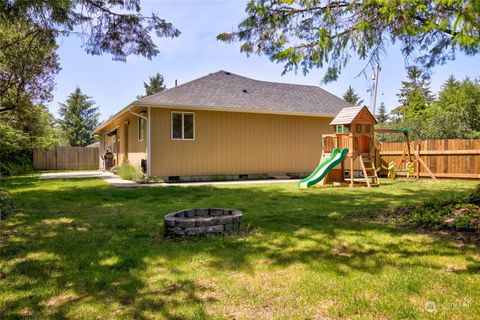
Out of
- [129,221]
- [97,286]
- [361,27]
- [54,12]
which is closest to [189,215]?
[129,221]

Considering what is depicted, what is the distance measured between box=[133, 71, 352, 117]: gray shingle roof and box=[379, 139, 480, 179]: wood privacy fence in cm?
402

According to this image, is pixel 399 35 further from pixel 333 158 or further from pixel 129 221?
pixel 333 158

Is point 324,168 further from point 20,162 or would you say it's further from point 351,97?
point 351,97

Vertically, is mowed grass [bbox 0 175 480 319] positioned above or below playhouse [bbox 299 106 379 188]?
below

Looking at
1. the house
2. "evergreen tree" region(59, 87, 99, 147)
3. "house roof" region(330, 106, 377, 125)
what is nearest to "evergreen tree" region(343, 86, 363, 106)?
"evergreen tree" region(59, 87, 99, 147)

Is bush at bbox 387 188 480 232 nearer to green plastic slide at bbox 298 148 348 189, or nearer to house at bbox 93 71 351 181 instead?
green plastic slide at bbox 298 148 348 189

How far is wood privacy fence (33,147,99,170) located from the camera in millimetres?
24250

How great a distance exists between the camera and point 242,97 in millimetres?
14539

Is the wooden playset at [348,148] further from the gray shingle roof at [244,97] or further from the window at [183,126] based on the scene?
the window at [183,126]

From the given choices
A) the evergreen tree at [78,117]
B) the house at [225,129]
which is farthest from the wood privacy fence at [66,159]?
the evergreen tree at [78,117]

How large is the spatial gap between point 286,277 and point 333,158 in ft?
27.8

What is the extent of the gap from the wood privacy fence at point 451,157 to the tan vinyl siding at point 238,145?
408 centimetres

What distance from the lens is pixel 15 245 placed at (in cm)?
408

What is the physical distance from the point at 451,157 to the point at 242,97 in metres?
8.47
